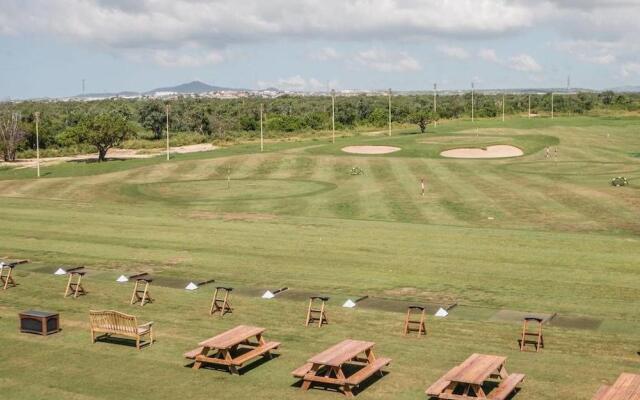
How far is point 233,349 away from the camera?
21.3 meters

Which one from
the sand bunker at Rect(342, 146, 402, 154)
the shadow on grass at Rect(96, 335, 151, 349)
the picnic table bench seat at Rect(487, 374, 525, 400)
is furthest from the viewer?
the sand bunker at Rect(342, 146, 402, 154)

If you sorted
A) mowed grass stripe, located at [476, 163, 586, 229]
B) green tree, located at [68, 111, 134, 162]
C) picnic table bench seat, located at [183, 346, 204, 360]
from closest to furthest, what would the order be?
picnic table bench seat, located at [183, 346, 204, 360] < mowed grass stripe, located at [476, 163, 586, 229] < green tree, located at [68, 111, 134, 162]

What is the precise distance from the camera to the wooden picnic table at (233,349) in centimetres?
1966

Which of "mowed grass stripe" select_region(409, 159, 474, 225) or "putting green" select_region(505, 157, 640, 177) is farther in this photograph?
"putting green" select_region(505, 157, 640, 177)

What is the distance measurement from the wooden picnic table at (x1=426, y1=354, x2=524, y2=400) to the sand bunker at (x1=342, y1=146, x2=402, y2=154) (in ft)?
233

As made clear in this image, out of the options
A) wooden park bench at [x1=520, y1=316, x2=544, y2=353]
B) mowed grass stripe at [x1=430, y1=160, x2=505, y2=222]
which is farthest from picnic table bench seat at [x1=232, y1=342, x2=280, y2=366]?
mowed grass stripe at [x1=430, y1=160, x2=505, y2=222]

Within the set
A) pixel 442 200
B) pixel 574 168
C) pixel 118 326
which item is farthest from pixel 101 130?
pixel 118 326

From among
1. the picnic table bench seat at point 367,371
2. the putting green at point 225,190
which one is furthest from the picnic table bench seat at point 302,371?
the putting green at point 225,190

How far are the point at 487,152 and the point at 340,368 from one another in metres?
72.3

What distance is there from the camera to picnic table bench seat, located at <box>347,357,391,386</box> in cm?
1798

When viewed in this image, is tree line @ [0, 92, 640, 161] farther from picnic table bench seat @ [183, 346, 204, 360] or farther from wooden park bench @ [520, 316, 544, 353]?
wooden park bench @ [520, 316, 544, 353]

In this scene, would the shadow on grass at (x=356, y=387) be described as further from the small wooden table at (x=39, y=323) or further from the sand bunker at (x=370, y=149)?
the sand bunker at (x=370, y=149)

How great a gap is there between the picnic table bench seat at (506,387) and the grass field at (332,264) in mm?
391

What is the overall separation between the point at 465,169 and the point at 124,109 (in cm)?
13573
